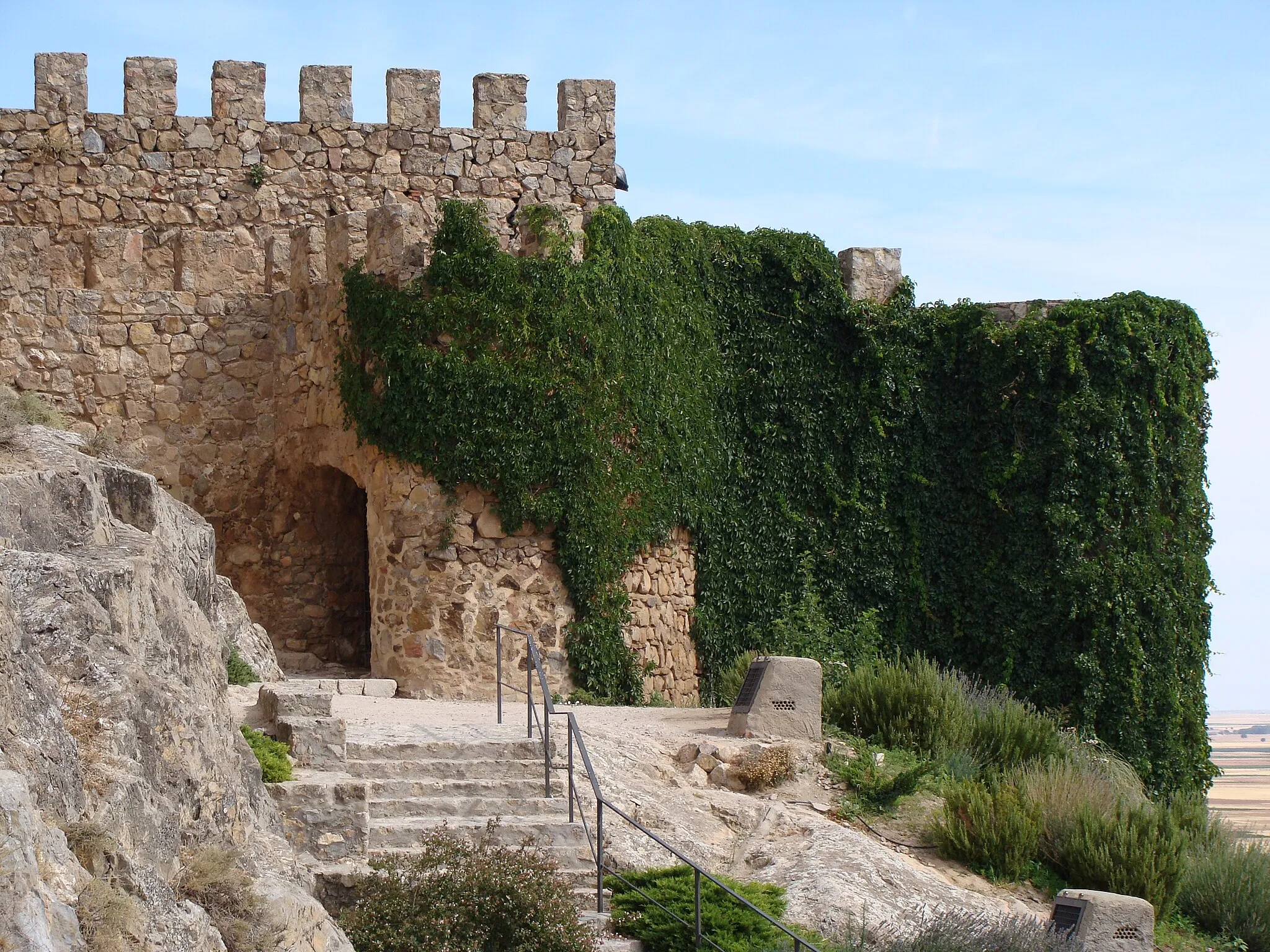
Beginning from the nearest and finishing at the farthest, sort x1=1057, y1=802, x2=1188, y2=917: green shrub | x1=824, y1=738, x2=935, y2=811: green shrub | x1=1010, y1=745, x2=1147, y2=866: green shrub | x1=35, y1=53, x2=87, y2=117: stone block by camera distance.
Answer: x1=1057, y1=802, x2=1188, y2=917: green shrub
x1=1010, y1=745, x2=1147, y2=866: green shrub
x1=824, y1=738, x2=935, y2=811: green shrub
x1=35, y1=53, x2=87, y2=117: stone block

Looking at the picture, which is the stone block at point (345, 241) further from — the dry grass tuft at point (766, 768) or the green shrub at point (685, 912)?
the green shrub at point (685, 912)

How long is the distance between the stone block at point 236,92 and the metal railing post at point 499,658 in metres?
6.40

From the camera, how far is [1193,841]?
11.6 metres

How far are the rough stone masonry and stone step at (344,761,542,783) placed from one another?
3341 mm

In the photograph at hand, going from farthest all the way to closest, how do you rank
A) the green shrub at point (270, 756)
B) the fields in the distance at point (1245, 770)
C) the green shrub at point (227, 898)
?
the fields in the distance at point (1245, 770) → the green shrub at point (270, 756) → the green shrub at point (227, 898)

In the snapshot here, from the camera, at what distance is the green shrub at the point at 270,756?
8.87 metres

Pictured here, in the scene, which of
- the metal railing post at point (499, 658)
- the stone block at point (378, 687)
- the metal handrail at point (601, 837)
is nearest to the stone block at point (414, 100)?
the metal railing post at point (499, 658)

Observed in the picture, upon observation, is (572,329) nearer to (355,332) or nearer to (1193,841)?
(355,332)

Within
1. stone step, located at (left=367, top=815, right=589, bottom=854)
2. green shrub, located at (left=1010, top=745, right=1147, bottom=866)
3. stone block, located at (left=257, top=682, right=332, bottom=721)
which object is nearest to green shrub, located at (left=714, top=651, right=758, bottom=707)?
green shrub, located at (left=1010, top=745, right=1147, bottom=866)

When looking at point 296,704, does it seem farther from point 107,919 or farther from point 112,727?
point 107,919

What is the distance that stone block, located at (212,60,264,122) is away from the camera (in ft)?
53.3

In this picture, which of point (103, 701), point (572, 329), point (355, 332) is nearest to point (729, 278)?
point (572, 329)

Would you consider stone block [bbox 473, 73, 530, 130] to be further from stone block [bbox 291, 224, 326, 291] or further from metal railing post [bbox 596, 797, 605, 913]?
metal railing post [bbox 596, 797, 605, 913]

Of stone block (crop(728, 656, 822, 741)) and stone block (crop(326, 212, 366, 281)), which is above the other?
stone block (crop(326, 212, 366, 281))
